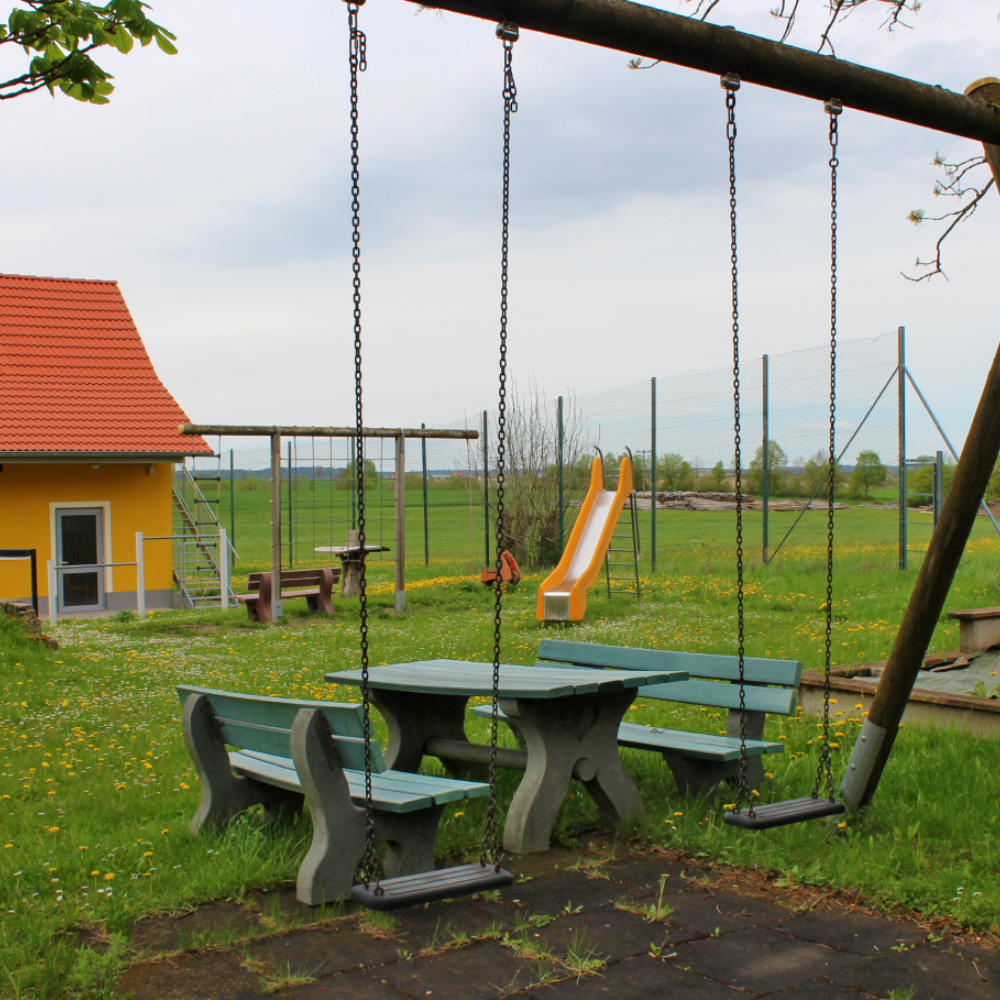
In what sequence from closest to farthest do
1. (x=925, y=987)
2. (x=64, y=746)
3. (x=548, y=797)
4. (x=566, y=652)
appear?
(x=925, y=987), (x=548, y=797), (x=566, y=652), (x=64, y=746)

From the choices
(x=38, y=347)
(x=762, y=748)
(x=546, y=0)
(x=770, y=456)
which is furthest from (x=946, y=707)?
(x=38, y=347)

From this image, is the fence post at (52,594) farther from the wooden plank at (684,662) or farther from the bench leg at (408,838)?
the bench leg at (408,838)

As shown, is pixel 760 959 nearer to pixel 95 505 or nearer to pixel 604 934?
pixel 604 934

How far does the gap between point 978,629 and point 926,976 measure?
544cm

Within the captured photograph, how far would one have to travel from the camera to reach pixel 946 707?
5961 mm

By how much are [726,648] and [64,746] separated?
558cm

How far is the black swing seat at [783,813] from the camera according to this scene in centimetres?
363

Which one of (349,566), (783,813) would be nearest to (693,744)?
(783,813)

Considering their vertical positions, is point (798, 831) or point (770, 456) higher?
point (770, 456)

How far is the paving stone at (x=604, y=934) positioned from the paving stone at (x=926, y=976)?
0.60 metres

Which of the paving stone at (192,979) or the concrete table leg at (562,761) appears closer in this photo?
the paving stone at (192,979)

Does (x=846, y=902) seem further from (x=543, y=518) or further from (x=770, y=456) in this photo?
(x=543, y=518)

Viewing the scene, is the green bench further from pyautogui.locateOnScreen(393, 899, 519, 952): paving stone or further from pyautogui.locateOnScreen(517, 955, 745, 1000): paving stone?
pyautogui.locateOnScreen(517, 955, 745, 1000): paving stone

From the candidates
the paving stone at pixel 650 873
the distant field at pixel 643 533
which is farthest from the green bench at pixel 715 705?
the distant field at pixel 643 533
